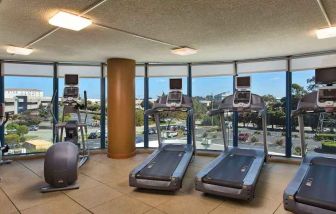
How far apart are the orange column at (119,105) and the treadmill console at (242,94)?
2.70m

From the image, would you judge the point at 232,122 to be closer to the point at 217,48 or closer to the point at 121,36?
the point at 217,48

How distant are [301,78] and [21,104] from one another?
7.01 m

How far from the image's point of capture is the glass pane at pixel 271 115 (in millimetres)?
5871

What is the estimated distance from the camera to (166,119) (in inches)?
249

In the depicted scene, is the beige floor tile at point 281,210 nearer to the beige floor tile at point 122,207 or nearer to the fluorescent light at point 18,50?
the beige floor tile at point 122,207

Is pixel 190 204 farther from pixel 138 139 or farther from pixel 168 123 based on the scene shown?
pixel 138 139

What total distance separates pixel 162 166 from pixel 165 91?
2.76 m

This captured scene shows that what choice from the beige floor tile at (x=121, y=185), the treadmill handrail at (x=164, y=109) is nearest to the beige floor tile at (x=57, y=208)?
the beige floor tile at (x=121, y=185)

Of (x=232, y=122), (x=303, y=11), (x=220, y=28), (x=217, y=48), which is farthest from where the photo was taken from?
(x=232, y=122)

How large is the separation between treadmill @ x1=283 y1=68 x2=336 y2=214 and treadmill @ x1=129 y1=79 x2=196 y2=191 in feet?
5.40

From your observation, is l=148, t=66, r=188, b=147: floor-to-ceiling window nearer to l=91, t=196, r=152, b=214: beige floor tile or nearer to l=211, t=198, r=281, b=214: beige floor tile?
l=91, t=196, r=152, b=214: beige floor tile

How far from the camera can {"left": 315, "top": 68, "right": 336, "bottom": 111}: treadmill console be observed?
3775 millimetres

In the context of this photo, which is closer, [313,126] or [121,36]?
[121,36]

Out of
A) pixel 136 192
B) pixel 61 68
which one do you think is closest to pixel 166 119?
pixel 136 192
